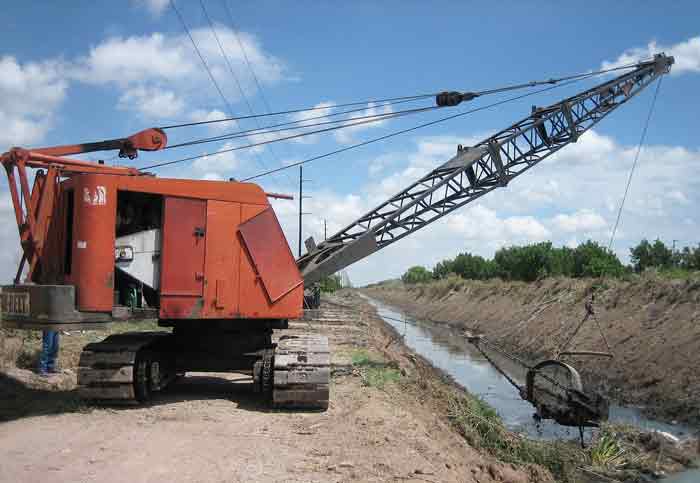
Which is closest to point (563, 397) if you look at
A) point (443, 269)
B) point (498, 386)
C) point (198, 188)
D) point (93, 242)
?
point (198, 188)

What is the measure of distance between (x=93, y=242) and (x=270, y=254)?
2.55 metres

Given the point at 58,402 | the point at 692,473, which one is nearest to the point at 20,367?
the point at 58,402

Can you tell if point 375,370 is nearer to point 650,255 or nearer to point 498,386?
point 498,386

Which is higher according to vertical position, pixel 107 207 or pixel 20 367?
pixel 107 207

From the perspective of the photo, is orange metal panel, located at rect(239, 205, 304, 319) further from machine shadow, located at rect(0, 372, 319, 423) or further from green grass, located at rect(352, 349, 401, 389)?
green grass, located at rect(352, 349, 401, 389)

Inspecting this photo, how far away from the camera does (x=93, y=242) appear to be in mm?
8414

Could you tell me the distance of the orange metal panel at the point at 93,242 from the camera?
8367 millimetres

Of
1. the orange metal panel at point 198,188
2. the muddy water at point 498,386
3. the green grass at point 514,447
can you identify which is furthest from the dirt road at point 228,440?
the muddy water at point 498,386

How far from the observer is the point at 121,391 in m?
8.84

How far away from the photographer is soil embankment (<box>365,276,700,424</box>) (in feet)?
51.3

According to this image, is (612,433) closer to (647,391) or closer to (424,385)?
(424,385)

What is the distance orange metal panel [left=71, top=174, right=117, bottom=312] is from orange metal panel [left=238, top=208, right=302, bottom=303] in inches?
75.4

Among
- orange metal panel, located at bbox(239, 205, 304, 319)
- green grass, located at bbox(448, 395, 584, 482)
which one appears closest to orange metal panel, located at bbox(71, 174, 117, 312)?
orange metal panel, located at bbox(239, 205, 304, 319)

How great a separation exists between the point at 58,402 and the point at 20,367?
329cm
